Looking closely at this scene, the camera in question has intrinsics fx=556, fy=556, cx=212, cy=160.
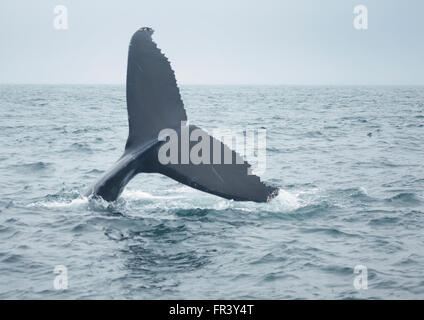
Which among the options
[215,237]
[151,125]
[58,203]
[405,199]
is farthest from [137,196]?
[405,199]

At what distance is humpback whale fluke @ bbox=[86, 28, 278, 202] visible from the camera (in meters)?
7.53

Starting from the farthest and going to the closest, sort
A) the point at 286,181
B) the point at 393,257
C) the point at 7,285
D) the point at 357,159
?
the point at 357,159, the point at 286,181, the point at 393,257, the point at 7,285

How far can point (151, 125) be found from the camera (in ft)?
27.3

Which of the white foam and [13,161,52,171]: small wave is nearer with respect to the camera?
the white foam

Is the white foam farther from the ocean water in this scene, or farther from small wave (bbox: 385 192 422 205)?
small wave (bbox: 385 192 422 205)

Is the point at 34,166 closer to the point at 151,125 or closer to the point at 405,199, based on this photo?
the point at 151,125

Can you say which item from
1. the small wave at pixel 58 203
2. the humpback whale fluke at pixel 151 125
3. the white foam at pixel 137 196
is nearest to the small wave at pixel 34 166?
the small wave at pixel 58 203

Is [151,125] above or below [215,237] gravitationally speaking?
above

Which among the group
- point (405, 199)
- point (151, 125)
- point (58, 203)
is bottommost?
point (405, 199)

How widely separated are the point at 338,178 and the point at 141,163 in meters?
7.03

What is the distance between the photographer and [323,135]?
83.6ft

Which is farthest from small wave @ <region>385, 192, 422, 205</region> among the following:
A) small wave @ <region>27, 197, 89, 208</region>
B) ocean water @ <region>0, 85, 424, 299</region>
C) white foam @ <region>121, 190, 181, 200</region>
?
small wave @ <region>27, 197, 89, 208</region>
